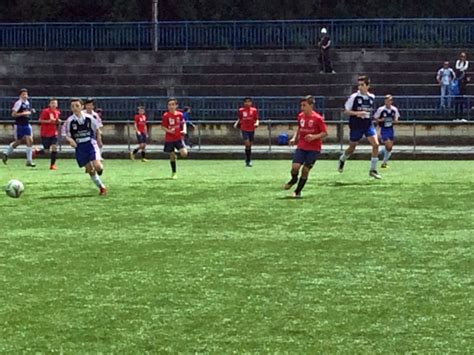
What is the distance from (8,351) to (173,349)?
1.12m

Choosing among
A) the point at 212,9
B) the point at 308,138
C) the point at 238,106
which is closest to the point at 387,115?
the point at 308,138

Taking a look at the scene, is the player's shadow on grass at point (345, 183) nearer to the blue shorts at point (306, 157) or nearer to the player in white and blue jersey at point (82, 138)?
the blue shorts at point (306, 157)

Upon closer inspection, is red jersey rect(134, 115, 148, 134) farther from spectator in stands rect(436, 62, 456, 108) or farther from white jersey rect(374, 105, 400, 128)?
spectator in stands rect(436, 62, 456, 108)

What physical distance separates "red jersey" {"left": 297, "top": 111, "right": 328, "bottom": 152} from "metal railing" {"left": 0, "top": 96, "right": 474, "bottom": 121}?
62.9 feet

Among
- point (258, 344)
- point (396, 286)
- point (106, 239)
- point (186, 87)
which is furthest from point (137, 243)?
point (186, 87)

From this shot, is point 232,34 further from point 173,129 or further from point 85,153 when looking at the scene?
point 85,153

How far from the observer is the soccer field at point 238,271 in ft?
26.8

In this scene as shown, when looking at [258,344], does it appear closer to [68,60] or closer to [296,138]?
[296,138]

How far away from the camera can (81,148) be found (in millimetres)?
20500

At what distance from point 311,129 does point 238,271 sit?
859 cm

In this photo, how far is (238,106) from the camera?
1556 inches

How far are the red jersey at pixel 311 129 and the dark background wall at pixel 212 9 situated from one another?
104 feet

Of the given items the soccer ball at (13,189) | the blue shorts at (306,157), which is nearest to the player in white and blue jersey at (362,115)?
the blue shorts at (306,157)

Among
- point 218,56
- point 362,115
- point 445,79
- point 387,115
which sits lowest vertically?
point 387,115
